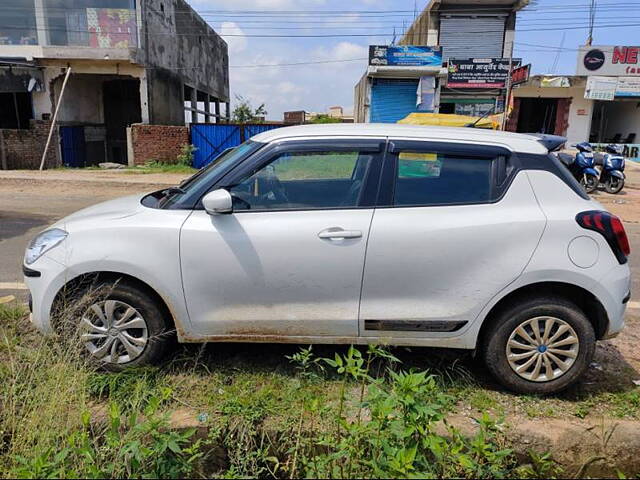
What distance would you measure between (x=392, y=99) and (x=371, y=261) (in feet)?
64.5

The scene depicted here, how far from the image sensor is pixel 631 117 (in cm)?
2512

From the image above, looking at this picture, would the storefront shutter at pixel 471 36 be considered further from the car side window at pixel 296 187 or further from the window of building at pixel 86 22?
the car side window at pixel 296 187

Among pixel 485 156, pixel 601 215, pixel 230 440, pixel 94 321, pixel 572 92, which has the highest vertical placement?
pixel 572 92

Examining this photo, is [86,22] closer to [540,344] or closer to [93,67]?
[93,67]

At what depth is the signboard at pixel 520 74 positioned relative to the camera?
800 inches

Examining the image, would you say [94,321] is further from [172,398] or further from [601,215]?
[601,215]

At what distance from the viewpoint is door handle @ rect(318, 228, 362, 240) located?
313 centimetres

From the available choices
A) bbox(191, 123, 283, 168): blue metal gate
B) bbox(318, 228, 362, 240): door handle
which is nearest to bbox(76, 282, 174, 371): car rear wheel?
bbox(318, 228, 362, 240): door handle

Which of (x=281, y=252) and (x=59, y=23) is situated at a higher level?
(x=59, y=23)

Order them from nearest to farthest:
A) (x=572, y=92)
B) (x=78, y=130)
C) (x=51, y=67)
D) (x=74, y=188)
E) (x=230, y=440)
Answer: (x=230, y=440) < (x=74, y=188) < (x=51, y=67) < (x=78, y=130) < (x=572, y=92)

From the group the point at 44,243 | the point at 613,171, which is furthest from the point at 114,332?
the point at 613,171

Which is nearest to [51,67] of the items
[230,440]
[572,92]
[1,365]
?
[1,365]

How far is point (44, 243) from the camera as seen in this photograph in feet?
11.0

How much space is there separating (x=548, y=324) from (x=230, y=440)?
2.08 meters
